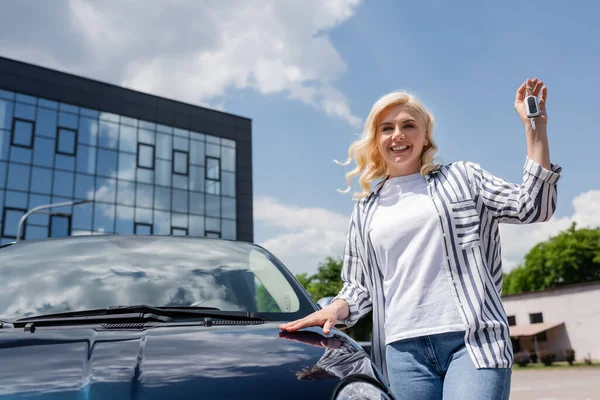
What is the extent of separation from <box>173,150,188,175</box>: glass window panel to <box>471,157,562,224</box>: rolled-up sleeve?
113ft

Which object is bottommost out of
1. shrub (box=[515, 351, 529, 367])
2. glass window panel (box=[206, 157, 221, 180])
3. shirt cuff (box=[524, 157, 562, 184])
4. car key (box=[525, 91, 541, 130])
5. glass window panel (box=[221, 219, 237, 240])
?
shrub (box=[515, 351, 529, 367])

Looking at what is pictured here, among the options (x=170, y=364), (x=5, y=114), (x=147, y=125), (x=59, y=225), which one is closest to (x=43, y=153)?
(x=5, y=114)

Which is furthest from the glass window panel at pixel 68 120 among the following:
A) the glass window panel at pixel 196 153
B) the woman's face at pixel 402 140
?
the woman's face at pixel 402 140

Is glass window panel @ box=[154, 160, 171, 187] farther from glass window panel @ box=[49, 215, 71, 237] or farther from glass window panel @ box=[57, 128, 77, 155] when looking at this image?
glass window panel @ box=[49, 215, 71, 237]

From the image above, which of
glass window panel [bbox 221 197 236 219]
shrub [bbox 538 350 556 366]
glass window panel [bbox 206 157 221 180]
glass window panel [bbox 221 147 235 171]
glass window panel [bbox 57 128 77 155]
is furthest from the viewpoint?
glass window panel [bbox 221 147 235 171]

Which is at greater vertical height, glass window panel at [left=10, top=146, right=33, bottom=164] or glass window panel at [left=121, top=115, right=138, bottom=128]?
glass window panel at [left=121, top=115, right=138, bottom=128]

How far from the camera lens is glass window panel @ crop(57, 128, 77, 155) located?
31625 millimetres

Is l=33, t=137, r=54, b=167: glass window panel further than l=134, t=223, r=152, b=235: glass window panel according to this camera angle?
No

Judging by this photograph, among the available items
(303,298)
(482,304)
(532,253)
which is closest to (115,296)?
(303,298)

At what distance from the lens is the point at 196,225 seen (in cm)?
3550

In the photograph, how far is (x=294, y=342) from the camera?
6.52 feet

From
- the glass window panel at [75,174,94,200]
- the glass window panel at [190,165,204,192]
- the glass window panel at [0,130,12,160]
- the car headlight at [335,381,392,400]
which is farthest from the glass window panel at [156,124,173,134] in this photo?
the car headlight at [335,381,392,400]

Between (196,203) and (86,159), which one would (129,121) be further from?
(196,203)

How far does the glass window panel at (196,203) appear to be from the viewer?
1414 inches
